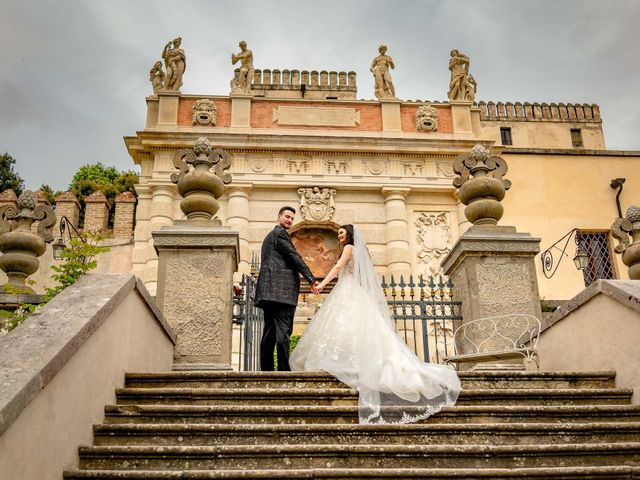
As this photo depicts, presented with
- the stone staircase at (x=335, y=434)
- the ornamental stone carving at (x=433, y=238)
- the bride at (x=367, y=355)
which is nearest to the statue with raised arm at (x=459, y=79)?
the ornamental stone carving at (x=433, y=238)

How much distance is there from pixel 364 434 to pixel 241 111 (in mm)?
14259

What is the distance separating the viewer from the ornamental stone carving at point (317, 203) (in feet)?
53.5

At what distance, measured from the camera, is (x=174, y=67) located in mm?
17797

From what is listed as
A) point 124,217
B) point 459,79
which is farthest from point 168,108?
point 459,79

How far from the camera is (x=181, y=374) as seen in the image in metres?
5.21

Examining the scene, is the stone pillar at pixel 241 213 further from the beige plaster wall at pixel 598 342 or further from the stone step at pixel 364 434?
the stone step at pixel 364 434

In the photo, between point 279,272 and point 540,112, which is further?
point 540,112

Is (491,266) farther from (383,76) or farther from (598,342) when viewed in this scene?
(383,76)

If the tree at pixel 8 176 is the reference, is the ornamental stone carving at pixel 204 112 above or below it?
below

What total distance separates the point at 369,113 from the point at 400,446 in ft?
48.5

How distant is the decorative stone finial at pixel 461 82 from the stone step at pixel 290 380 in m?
14.2

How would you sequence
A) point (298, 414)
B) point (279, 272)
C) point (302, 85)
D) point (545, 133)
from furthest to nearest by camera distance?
point (545, 133) → point (302, 85) → point (279, 272) → point (298, 414)

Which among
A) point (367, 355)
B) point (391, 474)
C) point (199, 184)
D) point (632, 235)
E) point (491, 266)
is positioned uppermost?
point (199, 184)

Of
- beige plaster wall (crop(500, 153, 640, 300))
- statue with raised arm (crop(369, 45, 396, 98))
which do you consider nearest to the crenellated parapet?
statue with raised arm (crop(369, 45, 396, 98))
